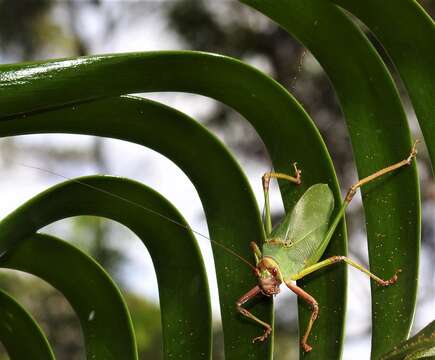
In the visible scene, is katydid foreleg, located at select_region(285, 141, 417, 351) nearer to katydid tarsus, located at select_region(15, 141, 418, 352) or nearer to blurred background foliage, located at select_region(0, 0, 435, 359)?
katydid tarsus, located at select_region(15, 141, 418, 352)

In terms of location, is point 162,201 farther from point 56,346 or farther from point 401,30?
point 56,346

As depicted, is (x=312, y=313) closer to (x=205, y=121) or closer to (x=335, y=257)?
(x=335, y=257)

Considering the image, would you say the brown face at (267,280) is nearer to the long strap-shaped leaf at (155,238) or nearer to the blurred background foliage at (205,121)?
the long strap-shaped leaf at (155,238)

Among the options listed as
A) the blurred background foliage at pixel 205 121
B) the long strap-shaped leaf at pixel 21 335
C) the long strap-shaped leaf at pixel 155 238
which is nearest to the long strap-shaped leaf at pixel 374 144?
the long strap-shaped leaf at pixel 155 238

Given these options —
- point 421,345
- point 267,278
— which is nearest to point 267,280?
point 267,278

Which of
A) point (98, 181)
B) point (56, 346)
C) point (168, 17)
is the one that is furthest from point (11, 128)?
point (56, 346)
